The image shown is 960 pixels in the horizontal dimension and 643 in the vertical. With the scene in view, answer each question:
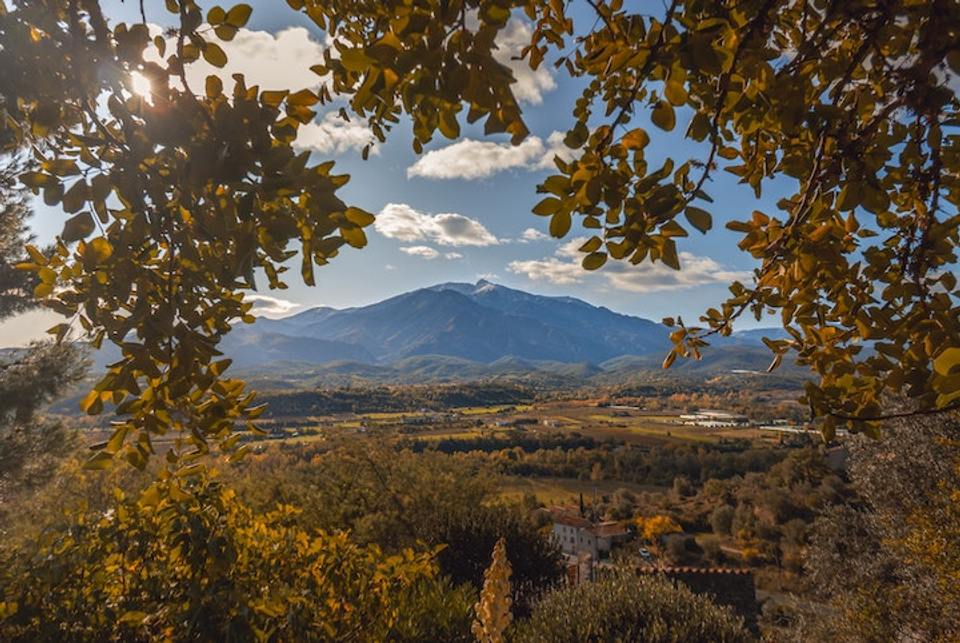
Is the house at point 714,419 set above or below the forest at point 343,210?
below

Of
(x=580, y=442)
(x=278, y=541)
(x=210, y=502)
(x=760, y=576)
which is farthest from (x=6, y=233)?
(x=580, y=442)

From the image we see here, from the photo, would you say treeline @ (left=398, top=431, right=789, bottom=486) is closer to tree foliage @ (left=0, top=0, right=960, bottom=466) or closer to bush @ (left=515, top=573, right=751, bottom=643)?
bush @ (left=515, top=573, right=751, bottom=643)

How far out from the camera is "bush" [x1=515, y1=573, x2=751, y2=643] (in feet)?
23.3

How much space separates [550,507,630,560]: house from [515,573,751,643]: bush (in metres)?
30.1

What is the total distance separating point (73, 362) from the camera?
12836mm

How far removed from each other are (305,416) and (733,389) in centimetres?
15659

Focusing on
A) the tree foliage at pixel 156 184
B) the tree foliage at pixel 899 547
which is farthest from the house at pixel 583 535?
the tree foliage at pixel 156 184

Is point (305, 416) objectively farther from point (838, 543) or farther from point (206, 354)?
point (206, 354)

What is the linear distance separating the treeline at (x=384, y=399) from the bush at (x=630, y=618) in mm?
100834

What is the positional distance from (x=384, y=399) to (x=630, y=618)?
450 feet

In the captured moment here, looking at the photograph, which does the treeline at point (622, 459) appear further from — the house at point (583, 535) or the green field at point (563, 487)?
the house at point (583, 535)

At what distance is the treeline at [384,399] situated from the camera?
4638 inches

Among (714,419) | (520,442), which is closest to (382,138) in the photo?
(520,442)

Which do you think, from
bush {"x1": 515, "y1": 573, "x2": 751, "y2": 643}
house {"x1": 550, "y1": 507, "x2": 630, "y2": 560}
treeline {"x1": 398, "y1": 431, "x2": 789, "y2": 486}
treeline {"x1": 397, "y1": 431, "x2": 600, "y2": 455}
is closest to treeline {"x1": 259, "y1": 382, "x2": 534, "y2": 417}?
treeline {"x1": 397, "y1": 431, "x2": 600, "y2": 455}
